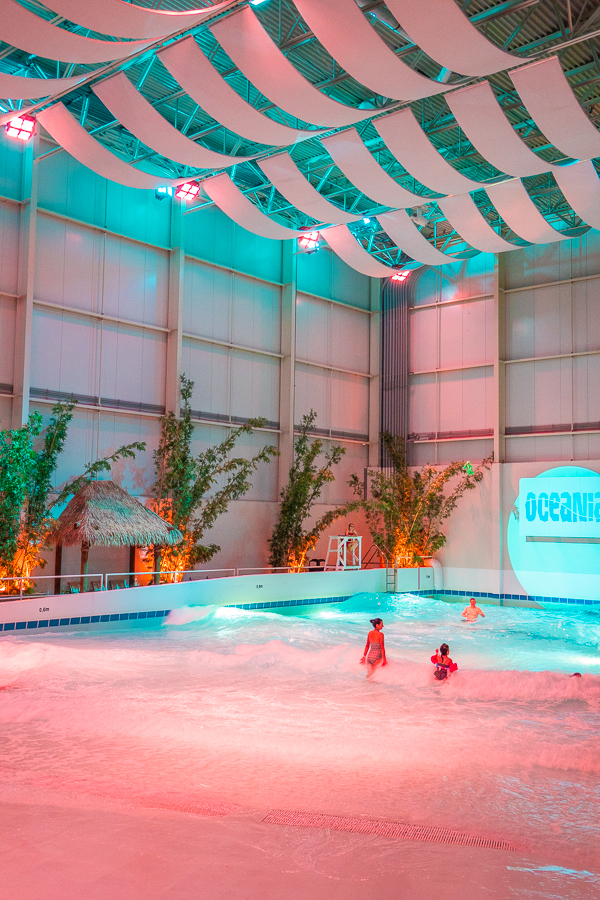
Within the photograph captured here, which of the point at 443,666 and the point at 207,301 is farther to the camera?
the point at 207,301

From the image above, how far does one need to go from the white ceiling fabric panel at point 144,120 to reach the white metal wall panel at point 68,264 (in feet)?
14.2

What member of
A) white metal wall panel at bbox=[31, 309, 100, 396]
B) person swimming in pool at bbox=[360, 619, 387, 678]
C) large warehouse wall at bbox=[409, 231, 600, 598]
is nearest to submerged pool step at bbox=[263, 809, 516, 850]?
person swimming in pool at bbox=[360, 619, 387, 678]

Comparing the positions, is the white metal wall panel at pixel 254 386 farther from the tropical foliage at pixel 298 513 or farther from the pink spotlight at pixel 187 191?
the pink spotlight at pixel 187 191

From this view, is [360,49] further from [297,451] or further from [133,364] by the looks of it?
[297,451]

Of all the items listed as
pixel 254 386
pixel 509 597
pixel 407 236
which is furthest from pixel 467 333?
pixel 509 597

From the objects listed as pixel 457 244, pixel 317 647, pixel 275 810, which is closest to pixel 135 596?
pixel 317 647

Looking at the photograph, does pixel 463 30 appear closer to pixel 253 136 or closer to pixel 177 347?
pixel 253 136

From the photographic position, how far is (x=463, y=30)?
9344 millimetres

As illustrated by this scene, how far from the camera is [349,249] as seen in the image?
18062mm

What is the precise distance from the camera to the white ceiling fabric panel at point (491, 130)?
11492 mm

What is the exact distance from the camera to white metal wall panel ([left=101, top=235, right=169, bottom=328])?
17.2m

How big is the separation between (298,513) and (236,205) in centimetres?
768

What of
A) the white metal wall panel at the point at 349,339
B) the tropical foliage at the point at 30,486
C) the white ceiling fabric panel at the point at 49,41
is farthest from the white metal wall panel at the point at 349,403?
the white ceiling fabric panel at the point at 49,41

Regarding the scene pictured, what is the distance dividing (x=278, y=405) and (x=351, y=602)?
5.73 m
